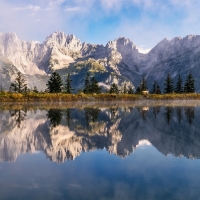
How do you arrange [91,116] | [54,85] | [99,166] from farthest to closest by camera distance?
[54,85]
[91,116]
[99,166]

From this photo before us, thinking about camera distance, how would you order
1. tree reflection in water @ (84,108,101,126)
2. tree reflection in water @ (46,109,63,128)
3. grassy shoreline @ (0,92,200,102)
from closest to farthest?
tree reflection in water @ (46,109,63,128)
tree reflection in water @ (84,108,101,126)
grassy shoreline @ (0,92,200,102)

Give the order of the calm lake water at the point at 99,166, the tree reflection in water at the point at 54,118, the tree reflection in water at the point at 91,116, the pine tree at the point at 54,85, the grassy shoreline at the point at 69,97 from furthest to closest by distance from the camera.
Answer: the pine tree at the point at 54,85 → the grassy shoreline at the point at 69,97 → the tree reflection in water at the point at 91,116 → the tree reflection in water at the point at 54,118 → the calm lake water at the point at 99,166

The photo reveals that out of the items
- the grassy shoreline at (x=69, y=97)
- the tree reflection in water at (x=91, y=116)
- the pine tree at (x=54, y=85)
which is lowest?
the tree reflection in water at (x=91, y=116)

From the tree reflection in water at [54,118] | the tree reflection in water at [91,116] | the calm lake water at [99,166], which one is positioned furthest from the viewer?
the tree reflection in water at [91,116]

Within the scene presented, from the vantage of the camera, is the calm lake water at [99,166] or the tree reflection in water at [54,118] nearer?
the calm lake water at [99,166]

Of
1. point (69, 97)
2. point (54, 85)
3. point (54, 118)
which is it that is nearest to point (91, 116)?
point (54, 118)

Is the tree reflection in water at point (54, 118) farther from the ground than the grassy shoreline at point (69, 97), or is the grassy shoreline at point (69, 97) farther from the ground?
the grassy shoreline at point (69, 97)

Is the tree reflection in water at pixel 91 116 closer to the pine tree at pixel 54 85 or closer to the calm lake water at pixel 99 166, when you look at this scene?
the calm lake water at pixel 99 166

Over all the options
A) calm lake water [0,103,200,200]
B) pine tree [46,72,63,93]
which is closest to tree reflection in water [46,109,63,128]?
calm lake water [0,103,200,200]

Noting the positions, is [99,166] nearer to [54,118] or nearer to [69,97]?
[54,118]

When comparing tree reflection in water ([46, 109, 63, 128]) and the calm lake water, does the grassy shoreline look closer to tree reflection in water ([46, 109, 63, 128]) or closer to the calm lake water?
tree reflection in water ([46, 109, 63, 128])

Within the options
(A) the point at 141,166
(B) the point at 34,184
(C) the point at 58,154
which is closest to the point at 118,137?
(C) the point at 58,154

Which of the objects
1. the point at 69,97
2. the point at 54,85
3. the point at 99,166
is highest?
the point at 54,85

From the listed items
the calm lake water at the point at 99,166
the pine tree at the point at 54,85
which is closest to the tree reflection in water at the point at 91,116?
the calm lake water at the point at 99,166
